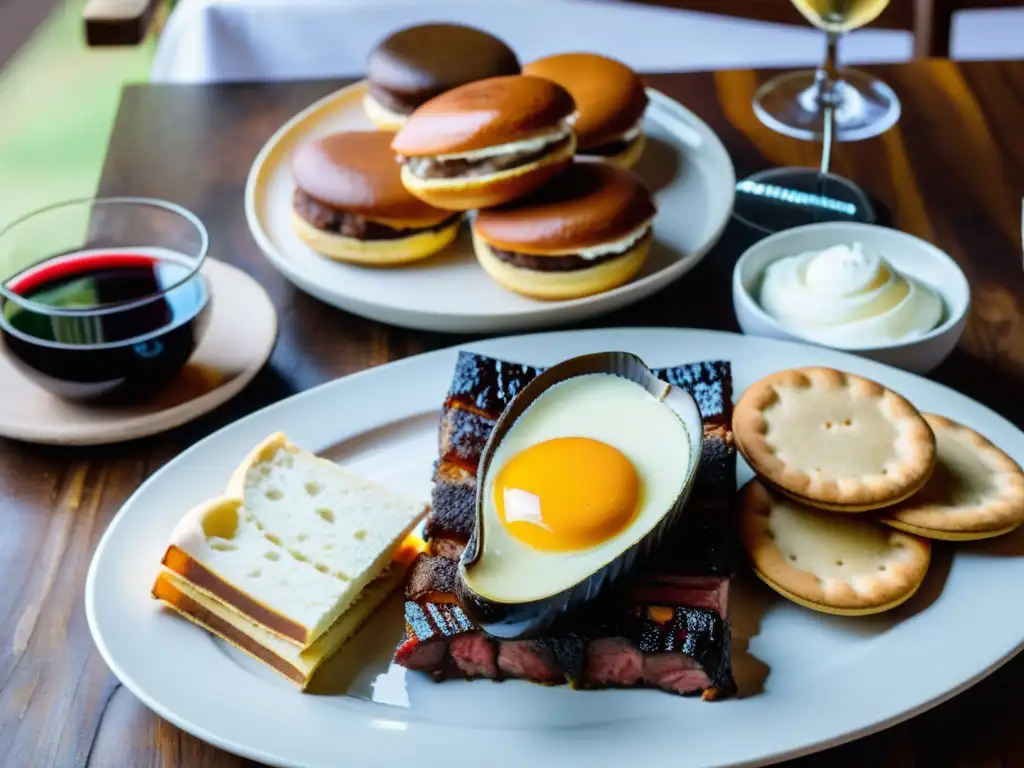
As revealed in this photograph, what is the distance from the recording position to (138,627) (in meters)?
1.18

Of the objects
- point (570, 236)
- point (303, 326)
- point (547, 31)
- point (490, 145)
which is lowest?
point (547, 31)

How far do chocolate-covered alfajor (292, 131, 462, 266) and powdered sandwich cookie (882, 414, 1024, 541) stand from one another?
2.74 feet

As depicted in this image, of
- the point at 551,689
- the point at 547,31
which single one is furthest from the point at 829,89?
the point at 551,689

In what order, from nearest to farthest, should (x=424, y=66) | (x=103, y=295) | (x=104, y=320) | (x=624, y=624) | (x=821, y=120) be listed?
(x=624, y=624)
(x=104, y=320)
(x=103, y=295)
(x=424, y=66)
(x=821, y=120)

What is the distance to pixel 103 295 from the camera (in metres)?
1.55

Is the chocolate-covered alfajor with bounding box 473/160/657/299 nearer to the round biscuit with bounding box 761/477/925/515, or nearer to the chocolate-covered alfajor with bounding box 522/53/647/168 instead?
the chocolate-covered alfajor with bounding box 522/53/647/168

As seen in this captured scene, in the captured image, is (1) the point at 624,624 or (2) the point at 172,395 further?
(2) the point at 172,395

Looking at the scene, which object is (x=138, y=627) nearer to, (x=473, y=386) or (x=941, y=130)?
(x=473, y=386)

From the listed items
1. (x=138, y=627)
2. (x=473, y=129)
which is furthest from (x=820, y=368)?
(x=138, y=627)

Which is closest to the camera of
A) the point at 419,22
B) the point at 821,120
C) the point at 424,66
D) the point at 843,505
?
the point at 843,505

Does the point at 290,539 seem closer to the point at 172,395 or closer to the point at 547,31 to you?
the point at 172,395

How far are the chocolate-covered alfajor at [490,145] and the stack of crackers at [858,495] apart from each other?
547mm

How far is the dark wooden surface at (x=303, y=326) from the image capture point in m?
1.14

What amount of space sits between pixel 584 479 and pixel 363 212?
75 cm
